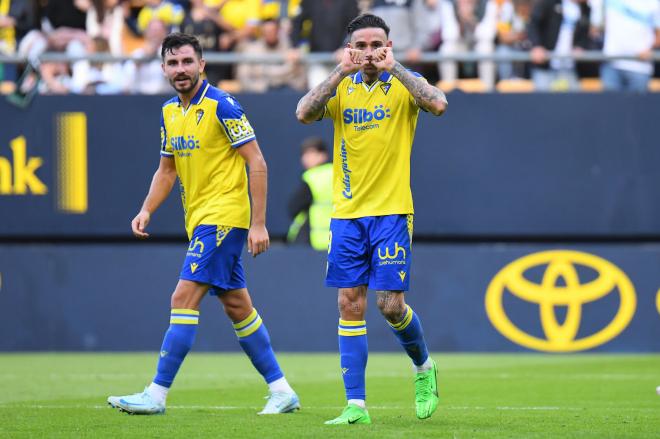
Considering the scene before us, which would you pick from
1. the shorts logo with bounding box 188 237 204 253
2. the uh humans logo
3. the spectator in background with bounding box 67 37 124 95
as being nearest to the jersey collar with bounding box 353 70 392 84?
the shorts logo with bounding box 188 237 204 253

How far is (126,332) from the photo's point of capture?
1531cm

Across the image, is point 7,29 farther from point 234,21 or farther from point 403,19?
point 403,19

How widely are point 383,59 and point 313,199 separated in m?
7.25

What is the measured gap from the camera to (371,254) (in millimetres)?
7559

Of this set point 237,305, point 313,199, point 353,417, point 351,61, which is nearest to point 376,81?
point 351,61

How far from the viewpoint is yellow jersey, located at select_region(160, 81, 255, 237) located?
314 inches

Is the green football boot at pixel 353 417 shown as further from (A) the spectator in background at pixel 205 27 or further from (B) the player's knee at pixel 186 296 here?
(A) the spectator in background at pixel 205 27

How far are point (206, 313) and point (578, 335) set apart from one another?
14.3 ft

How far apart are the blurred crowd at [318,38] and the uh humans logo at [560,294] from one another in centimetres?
212

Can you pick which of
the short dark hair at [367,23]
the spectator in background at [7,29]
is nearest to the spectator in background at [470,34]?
the spectator in background at [7,29]

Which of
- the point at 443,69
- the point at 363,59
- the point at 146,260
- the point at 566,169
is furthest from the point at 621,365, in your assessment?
the point at 363,59

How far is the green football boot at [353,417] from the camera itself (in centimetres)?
733

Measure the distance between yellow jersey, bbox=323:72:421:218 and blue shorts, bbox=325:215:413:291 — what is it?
69 millimetres

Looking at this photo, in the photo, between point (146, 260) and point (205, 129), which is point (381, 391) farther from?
point (146, 260)
